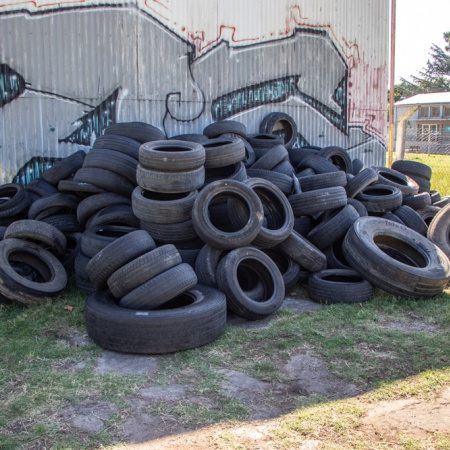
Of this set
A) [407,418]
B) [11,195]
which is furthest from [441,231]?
[11,195]

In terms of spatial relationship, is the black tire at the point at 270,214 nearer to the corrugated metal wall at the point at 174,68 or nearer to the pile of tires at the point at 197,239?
the pile of tires at the point at 197,239

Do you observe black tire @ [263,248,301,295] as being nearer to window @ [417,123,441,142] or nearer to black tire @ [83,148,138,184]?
black tire @ [83,148,138,184]

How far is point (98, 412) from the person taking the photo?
12.9 ft

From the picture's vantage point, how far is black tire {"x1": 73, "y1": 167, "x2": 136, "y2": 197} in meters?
7.63

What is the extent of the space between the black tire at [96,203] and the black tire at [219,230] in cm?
160

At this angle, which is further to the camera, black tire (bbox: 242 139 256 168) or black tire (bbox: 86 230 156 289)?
black tire (bbox: 242 139 256 168)

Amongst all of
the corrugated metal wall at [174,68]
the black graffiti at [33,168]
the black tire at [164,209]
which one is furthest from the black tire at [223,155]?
the black graffiti at [33,168]

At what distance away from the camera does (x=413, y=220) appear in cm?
861

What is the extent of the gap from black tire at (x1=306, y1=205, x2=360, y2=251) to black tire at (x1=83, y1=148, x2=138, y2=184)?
2790 millimetres

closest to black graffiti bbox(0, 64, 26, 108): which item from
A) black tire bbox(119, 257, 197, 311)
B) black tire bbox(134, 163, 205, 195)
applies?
black tire bbox(134, 163, 205, 195)

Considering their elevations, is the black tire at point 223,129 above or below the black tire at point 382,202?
above

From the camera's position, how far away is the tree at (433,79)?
70062 millimetres

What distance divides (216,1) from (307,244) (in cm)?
630

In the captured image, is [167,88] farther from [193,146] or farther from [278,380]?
[278,380]
